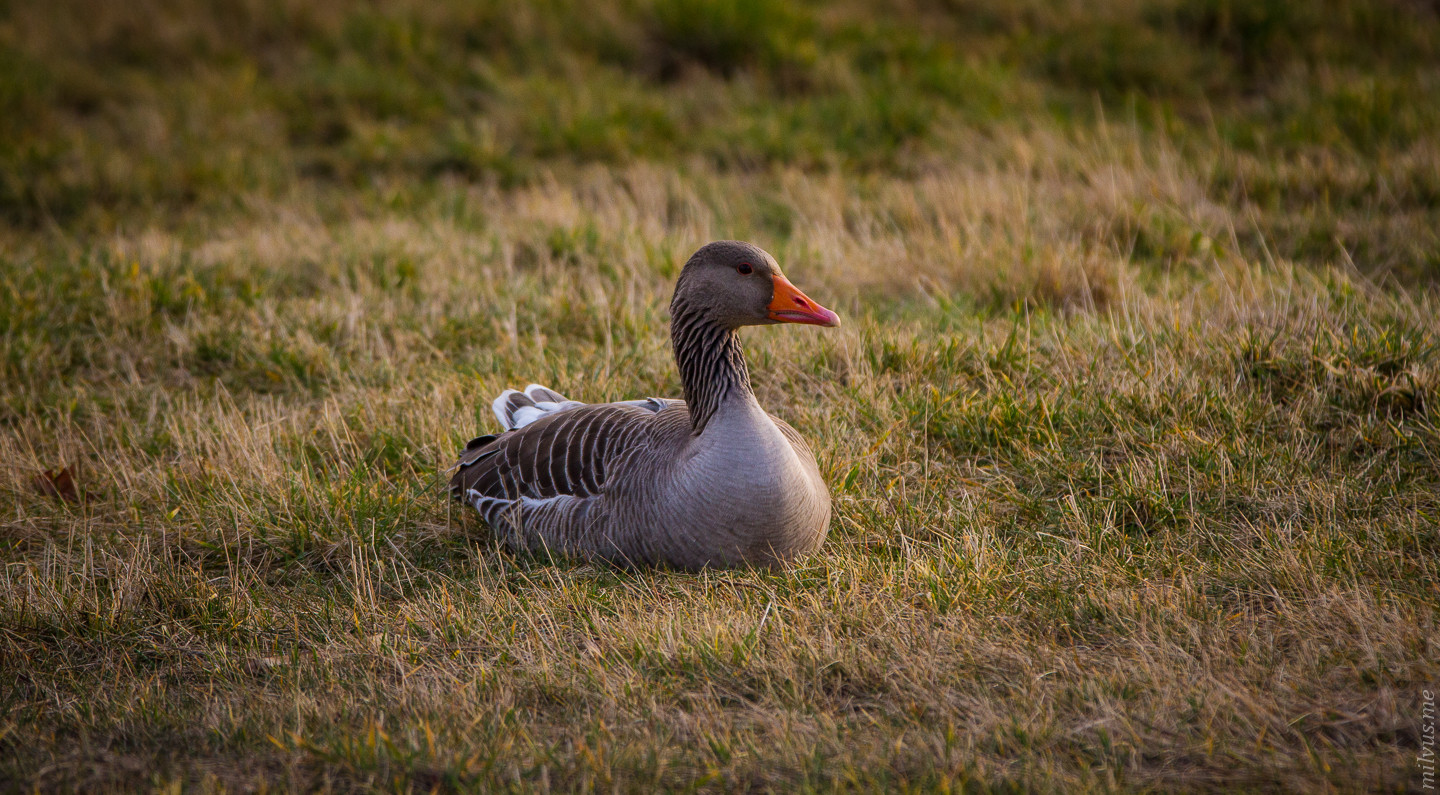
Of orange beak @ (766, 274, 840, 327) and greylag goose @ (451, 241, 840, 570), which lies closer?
greylag goose @ (451, 241, 840, 570)

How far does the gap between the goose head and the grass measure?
0.93 m

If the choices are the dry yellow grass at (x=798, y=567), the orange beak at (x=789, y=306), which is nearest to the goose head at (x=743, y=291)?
the orange beak at (x=789, y=306)

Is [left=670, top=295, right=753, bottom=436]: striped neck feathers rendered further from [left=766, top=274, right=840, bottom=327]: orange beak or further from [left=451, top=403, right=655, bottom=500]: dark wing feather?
[left=451, top=403, right=655, bottom=500]: dark wing feather

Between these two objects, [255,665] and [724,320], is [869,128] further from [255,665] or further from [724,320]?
[255,665]

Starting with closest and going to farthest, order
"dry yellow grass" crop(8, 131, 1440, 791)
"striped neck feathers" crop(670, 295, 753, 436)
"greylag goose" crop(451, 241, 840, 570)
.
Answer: "dry yellow grass" crop(8, 131, 1440, 791), "greylag goose" crop(451, 241, 840, 570), "striped neck feathers" crop(670, 295, 753, 436)

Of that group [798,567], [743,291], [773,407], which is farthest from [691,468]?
[773,407]

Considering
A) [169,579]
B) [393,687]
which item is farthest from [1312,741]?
[169,579]

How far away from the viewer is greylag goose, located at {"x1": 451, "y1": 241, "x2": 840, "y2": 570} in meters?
3.61

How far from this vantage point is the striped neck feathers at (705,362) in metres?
3.80

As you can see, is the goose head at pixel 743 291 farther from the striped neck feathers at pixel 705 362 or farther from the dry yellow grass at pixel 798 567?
the dry yellow grass at pixel 798 567

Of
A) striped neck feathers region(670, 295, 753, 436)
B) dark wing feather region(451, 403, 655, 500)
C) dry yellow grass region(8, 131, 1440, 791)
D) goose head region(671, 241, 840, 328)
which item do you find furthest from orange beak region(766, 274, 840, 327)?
dry yellow grass region(8, 131, 1440, 791)

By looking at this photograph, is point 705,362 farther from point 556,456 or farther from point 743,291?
point 556,456

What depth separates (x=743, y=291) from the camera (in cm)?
388

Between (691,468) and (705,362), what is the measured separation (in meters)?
0.45
